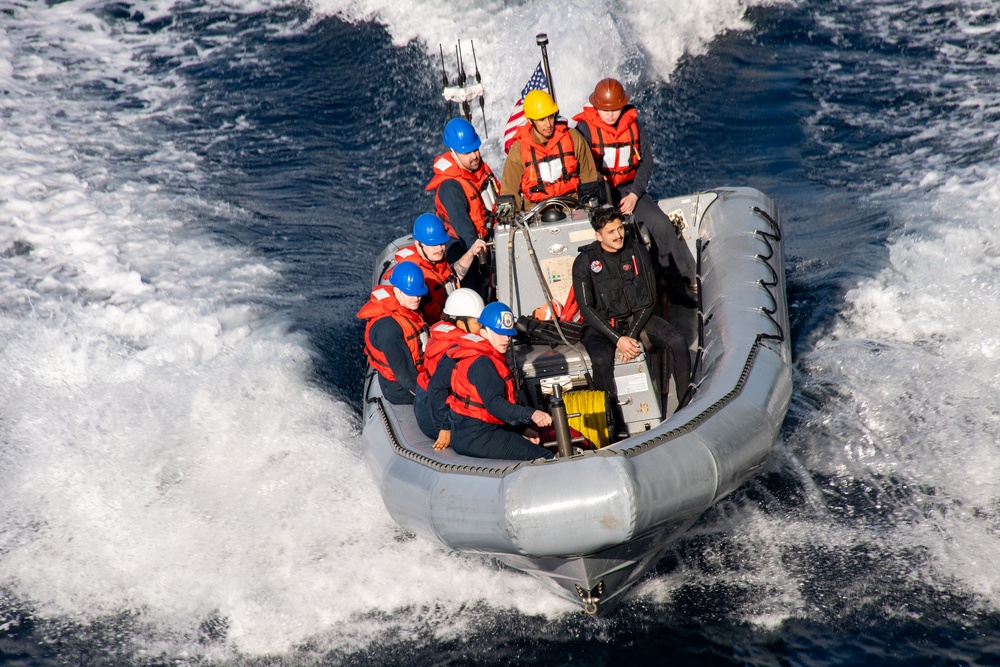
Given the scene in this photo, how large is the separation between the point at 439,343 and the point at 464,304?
0.25 m

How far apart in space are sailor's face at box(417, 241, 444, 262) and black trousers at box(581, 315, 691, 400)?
3.56ft

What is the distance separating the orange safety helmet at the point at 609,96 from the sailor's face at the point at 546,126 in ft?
1.11

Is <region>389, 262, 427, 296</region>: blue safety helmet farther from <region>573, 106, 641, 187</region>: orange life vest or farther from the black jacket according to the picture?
<region>573, 106, 641, 187</region>: orange life vest

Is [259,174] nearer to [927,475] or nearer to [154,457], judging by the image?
[154,457]

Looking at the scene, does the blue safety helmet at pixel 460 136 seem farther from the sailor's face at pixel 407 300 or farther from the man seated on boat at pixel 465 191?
the sailor's face at pixel 407 300

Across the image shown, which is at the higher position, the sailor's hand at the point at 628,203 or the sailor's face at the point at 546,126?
the sailor's face at the point at 546,126

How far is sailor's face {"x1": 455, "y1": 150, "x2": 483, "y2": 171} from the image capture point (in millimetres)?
6320

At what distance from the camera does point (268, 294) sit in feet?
28.3

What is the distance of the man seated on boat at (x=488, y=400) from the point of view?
4.60 meters

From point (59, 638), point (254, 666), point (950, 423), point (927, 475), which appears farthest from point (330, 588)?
point (950, 423)

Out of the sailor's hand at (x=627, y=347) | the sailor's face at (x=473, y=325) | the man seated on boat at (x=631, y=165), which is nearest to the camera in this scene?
the sailor's face at (x=473, y=325)

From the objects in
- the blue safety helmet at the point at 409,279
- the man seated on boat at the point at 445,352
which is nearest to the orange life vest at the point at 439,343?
the man seated on boat at the point at 445,352

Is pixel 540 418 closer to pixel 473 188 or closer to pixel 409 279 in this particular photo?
pixel 409 279

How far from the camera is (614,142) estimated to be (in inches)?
255
